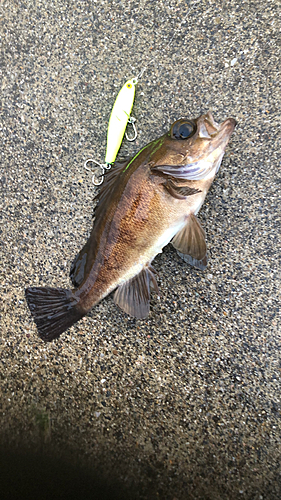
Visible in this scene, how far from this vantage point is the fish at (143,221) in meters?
1.32

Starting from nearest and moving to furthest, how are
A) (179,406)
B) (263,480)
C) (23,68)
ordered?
(263,480) → (179,406) → (23,68)

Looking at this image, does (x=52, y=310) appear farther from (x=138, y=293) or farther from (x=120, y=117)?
(x=120, y=117)

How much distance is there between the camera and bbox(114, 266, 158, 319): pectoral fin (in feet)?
4.85

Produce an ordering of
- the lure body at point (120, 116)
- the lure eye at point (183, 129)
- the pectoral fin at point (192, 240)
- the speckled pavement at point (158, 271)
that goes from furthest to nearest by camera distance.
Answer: the lure body at point (120, 116), the speckled pavement at point (158, 271), the pectoral fin at point (192, 240), the lure eye at point (183, 129)

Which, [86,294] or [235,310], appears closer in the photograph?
[86,294]

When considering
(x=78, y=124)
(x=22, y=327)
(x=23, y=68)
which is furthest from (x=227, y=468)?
(x=23, y=68)

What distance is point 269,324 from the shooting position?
61.5 inches

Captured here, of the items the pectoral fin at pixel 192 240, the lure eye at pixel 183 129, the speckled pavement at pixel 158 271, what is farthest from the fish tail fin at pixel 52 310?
the lure eye at pixel 183 129

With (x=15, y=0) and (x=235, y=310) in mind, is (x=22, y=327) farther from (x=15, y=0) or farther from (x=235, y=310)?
(x=15, y=0)

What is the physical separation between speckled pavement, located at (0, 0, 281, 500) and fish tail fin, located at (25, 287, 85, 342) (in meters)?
0.16

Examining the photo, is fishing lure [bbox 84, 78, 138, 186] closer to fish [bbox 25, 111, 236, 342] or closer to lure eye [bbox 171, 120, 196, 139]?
fish [bbox 25, 111, 236, 342]

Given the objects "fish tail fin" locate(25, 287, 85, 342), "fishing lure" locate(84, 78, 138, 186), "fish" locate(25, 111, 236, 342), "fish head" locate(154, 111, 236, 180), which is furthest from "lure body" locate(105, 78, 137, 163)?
"fish tail fin" locate(25, 287, 85, 342)

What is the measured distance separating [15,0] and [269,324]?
8.45ft

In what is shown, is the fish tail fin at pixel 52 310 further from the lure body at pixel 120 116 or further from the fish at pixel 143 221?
the lure body at pixel 120 116
